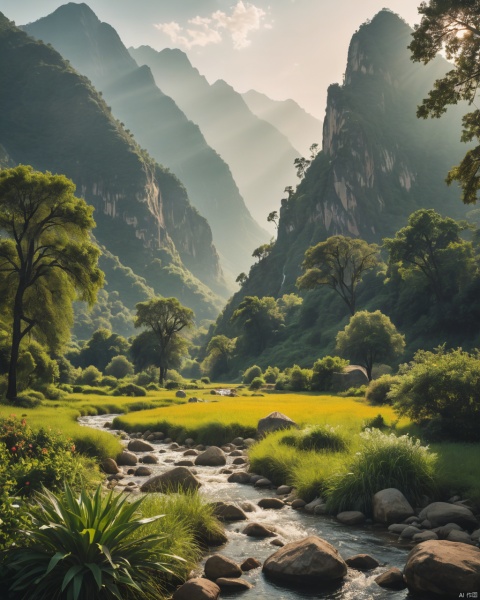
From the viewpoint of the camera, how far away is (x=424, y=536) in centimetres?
1068

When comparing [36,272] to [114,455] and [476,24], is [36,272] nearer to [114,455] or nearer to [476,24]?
[114,455]

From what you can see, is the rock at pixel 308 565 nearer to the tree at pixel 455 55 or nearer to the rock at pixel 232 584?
the rock at pixel 232 584

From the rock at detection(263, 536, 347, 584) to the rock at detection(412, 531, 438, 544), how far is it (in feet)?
8.45

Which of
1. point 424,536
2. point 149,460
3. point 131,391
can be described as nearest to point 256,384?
point 131,391

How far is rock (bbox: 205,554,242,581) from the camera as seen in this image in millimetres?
8812

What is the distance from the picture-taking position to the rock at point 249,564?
367 inches

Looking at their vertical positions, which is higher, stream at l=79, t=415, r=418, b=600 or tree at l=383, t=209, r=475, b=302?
tree at l=383, t=209, r=475, b=302

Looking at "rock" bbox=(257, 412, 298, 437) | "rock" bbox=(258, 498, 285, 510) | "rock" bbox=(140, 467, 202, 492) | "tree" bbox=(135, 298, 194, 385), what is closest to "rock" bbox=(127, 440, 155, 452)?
"rock" bbox=(257, 412, 298, 437)

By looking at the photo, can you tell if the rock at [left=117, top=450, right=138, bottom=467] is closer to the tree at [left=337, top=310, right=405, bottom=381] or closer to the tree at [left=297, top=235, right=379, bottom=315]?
the tree at [left=337, top=310, right=405, bottom=381]

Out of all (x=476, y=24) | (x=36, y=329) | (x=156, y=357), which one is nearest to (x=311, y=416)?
(x=476, y=24)

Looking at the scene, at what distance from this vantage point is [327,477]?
14266mm

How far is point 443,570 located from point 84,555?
576cm

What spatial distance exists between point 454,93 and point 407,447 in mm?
16112

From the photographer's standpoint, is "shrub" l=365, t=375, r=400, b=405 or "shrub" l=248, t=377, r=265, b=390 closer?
"shrub" l=365, t=375, r=400, b=405
